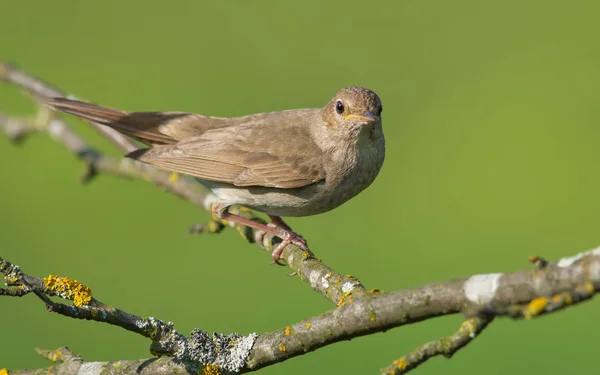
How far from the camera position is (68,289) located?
309 cm

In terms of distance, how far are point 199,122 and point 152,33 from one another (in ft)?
18.6

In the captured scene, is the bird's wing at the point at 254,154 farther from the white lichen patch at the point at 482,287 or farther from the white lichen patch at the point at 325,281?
the white lichen patch at the point at 482,287

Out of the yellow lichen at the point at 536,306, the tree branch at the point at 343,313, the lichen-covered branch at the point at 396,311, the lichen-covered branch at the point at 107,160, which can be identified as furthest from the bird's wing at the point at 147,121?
the yellow lichen at the point at 536,306

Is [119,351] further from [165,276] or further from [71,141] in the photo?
[71,141]

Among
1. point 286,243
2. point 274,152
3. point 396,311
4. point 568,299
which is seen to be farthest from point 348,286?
point 274,152

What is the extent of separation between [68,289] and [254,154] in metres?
2.73

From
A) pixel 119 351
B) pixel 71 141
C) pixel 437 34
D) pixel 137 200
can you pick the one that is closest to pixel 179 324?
pixel 119 351

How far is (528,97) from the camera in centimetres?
1038

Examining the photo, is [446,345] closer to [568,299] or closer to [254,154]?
[568,299]

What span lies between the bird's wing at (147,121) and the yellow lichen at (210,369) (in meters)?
2.95

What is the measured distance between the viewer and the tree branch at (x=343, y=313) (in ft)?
8.21

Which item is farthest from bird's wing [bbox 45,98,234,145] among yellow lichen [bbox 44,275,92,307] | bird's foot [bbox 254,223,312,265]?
yellow lichen [bbox 44,275,92,307]

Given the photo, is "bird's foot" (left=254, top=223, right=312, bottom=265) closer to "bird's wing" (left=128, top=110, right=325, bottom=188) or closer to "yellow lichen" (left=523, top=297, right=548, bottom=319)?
"bird's wing" (left=128, top=110, right=325, bottom=188)

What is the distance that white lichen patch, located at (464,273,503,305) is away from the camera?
2633 millimetres
